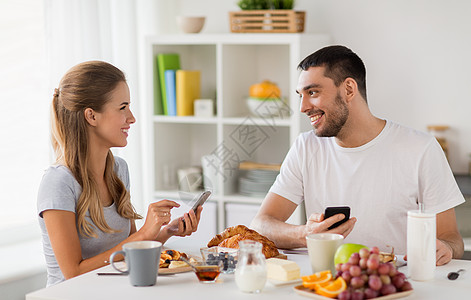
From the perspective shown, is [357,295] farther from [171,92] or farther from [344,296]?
[171,92]

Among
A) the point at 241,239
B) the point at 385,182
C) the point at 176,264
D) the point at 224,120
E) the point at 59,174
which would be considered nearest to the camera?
the point at 176,264

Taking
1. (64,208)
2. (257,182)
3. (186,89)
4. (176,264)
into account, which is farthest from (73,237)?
(186,89)

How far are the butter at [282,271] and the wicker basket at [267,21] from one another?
6.34ft

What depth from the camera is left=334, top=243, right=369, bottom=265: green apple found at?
5.20 feet

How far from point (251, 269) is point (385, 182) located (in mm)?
934

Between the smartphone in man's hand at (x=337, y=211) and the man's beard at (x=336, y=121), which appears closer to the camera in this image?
the smartphone in man's hand at (x=337, y=211)

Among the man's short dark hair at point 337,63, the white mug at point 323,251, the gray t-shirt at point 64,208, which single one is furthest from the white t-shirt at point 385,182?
the gray t-shirt at point 64,208

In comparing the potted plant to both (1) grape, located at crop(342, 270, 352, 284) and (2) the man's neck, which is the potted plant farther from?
(1) grape, located at crop(342, 270, 352, 284)

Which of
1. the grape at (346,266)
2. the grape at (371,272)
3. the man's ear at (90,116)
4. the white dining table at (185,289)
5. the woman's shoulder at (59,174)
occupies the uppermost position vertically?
the man's ear at (90,116)

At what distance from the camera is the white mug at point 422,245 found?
1646 mm

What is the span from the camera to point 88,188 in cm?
209

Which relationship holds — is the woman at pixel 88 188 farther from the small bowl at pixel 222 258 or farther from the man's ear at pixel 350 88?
the man's ear at pixel 350 88

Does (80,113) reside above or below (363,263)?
above

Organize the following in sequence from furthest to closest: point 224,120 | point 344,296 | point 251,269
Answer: point 224,120 → point 251,269 → point 344,296
